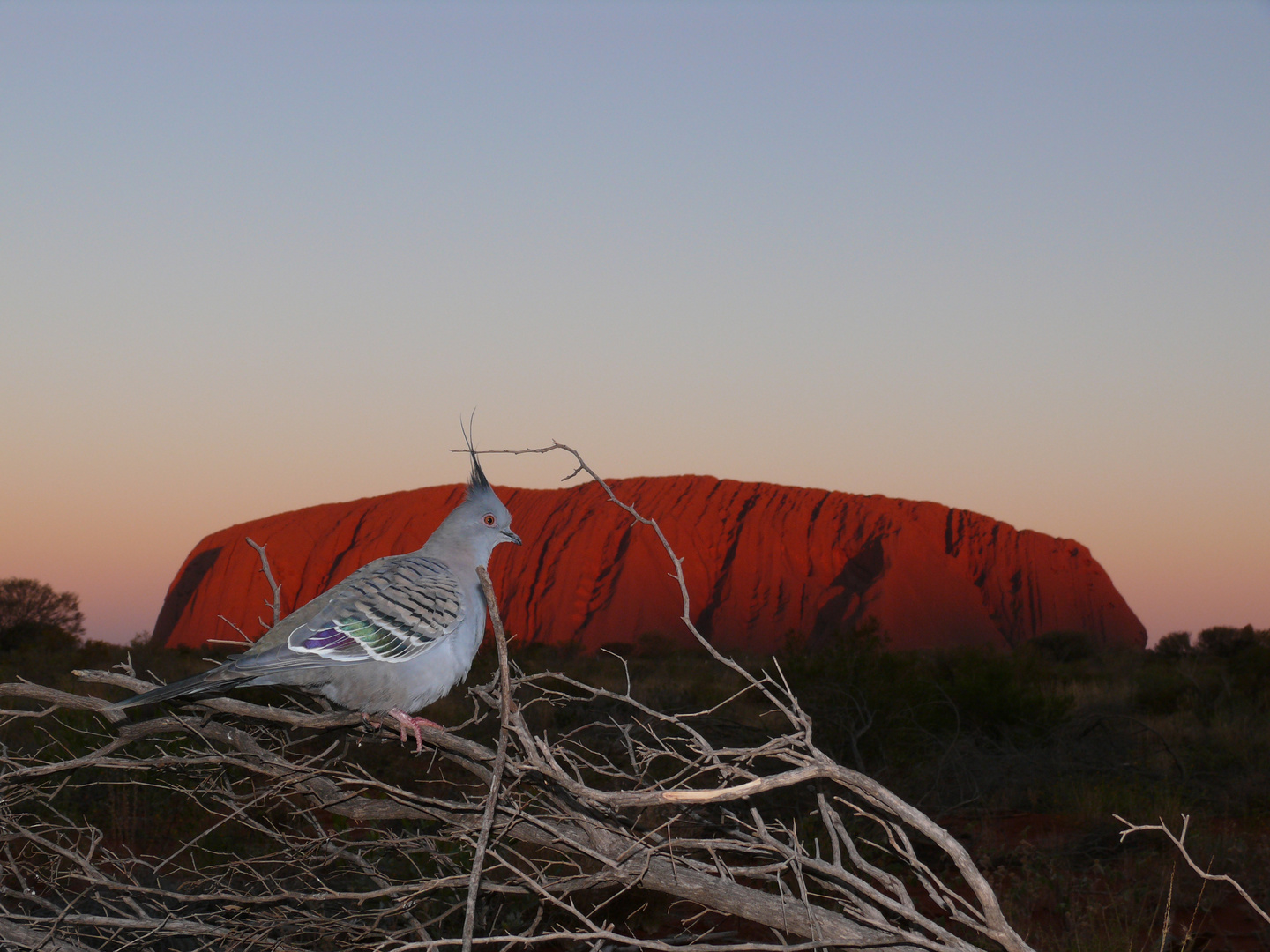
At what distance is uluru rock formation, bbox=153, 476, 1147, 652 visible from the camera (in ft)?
171

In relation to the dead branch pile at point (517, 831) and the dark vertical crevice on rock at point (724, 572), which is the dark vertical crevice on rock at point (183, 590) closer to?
the dark vertical crevice on rock at point (724, 572)

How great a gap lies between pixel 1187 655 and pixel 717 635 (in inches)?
1156

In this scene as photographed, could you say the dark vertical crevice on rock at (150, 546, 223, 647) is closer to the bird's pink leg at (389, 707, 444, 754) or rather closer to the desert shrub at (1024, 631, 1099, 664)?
the desert shrub at (1024, 631, 1099, 664)

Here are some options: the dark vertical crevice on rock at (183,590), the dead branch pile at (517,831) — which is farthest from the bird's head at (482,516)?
the dark vertical crevice on rock at (183,590)

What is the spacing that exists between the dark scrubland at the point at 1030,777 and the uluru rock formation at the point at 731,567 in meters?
35.3

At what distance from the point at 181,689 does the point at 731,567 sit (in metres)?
55.7

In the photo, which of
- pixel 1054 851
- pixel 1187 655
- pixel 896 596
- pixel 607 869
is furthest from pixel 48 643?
pixel 896 596

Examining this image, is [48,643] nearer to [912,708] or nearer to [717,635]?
[912,708]

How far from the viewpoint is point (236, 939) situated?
9.43ft

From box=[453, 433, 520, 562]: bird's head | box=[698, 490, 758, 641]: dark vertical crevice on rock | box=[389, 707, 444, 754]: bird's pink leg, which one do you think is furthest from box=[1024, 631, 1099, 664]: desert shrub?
box=[389, 707, 444, 754]: bird's pink leg

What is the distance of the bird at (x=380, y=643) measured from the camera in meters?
2.80

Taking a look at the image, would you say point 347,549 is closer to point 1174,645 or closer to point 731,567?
point 731,567

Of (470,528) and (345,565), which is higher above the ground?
(470,528)

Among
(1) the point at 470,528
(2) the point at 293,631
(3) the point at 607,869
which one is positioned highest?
(1) the point at 470,528
